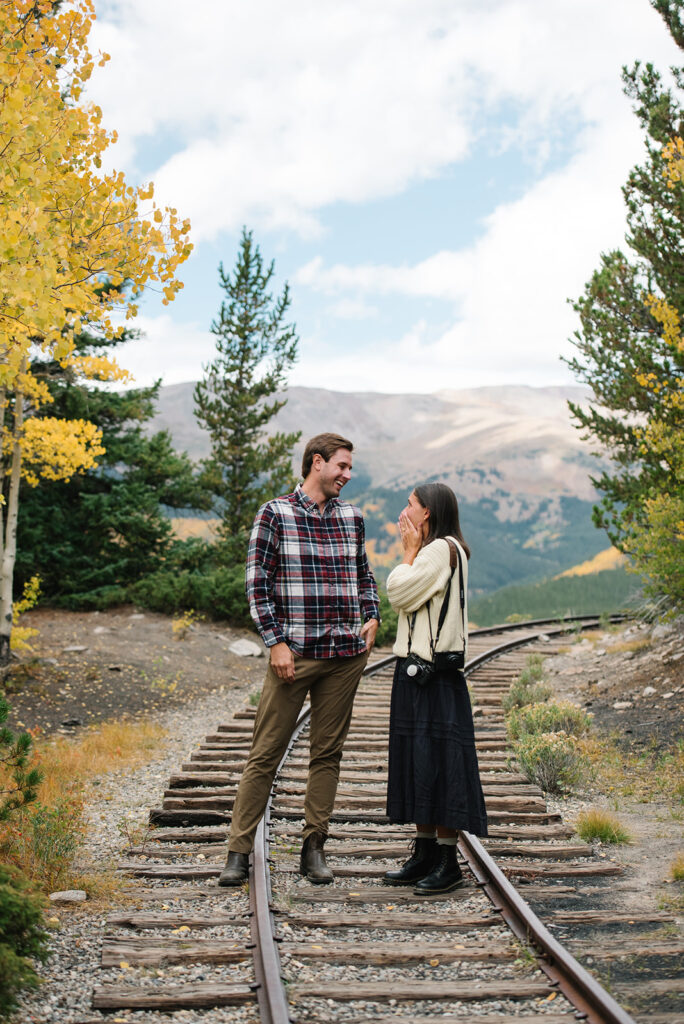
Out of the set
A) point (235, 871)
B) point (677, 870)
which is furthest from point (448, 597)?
point (677, 870)

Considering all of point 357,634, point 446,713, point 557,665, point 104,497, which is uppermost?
point 104,497

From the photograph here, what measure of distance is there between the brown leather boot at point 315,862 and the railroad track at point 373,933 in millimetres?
54

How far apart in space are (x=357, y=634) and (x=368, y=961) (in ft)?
5.09

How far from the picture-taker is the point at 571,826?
593cm

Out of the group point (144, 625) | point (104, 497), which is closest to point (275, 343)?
point (104, 497)

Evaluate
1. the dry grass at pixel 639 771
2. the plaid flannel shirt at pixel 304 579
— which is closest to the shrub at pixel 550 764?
the dry grass at pixel 639 771

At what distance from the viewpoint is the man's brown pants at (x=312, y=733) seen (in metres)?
4.44

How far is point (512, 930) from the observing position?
387 centimetres

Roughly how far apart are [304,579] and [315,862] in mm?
1555

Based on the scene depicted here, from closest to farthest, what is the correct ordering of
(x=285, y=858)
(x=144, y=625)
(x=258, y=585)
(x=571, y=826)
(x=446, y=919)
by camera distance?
1. (x=446, y=919)
2. (x=258, y=585)
3. (x=285, y=858)
4. (x=571, y=826)
5. (x=144, y=625)

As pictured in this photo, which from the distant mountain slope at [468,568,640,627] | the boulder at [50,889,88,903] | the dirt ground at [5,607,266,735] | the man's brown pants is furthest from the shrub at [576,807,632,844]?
the distant mountain slope at [468,568,640,627]

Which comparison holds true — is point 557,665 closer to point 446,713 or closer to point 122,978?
point 446,713

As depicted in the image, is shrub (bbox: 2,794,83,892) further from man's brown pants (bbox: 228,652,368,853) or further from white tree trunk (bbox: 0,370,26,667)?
white tree trunk (bbox: 0,370,26,667)

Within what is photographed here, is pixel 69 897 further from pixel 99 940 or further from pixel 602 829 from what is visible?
pixel 602 829
